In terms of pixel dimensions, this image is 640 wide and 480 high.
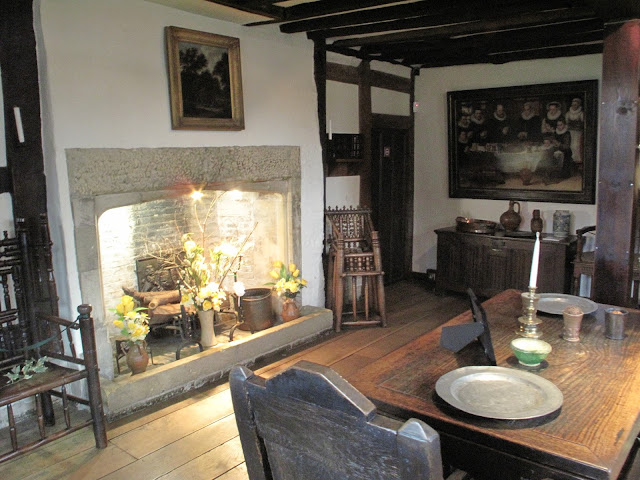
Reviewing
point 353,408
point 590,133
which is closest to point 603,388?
point 353,408

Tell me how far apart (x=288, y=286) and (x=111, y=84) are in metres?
1.92

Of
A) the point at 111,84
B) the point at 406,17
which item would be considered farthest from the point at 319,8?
the point at 111,84

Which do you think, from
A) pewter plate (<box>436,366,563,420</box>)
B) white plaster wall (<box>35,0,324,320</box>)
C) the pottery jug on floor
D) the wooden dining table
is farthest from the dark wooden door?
pewter plate (<box>436,366,563,420</box>)

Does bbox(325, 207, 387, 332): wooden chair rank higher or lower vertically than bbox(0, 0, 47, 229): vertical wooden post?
lower

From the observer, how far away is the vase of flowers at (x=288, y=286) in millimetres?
4273

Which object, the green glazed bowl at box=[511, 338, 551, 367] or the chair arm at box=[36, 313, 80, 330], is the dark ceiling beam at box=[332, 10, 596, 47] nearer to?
the green glazed bowl at box=[511, 338, 551, 367]

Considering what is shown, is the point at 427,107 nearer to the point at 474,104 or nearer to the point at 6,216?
the point at 474,104

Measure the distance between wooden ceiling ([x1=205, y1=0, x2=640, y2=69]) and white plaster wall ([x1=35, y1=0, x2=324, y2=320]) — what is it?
384mm

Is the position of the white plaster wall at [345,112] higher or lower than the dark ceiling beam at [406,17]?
lower

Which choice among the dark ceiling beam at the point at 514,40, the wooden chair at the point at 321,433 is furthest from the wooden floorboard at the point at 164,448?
the dark ceiling beam at the point at 514,40

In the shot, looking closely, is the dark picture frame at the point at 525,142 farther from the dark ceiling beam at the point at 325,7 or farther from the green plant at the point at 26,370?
the green plant at the point at 26,370

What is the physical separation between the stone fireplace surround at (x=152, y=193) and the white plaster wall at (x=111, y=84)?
58 millimetres

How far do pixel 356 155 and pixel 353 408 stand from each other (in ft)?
13.5

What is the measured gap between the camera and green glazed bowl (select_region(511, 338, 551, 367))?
1850 mm
